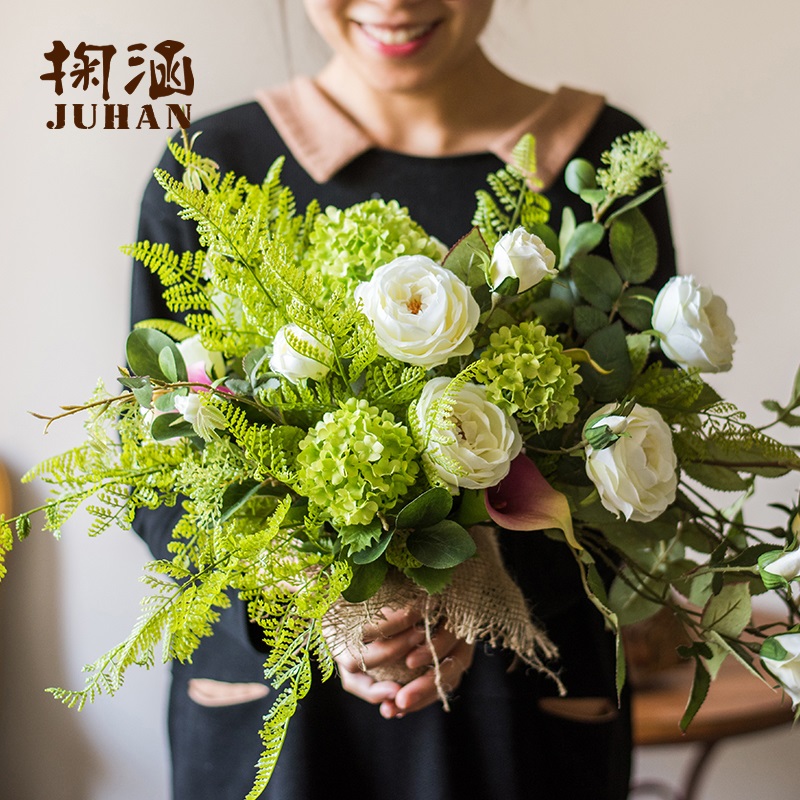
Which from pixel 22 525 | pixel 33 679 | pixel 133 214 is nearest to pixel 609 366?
pixel 22 525

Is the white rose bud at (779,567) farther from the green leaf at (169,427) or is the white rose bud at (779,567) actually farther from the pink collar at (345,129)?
the pink collar at (345,129)

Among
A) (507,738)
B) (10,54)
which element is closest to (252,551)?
(507,738)

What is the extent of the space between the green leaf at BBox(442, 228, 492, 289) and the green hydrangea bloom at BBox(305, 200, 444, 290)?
3 centimetres

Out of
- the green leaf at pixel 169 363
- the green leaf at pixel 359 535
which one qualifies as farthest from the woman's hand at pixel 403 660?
the green leaf at pixel 169 363

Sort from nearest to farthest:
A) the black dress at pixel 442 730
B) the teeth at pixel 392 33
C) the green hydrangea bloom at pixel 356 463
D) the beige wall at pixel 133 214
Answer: the green hydrangea bloom at pixel 356 463 → the black dress at pixel 442 730 → the teeth at pixel 392 33 → the beige wall at pixel 133 214

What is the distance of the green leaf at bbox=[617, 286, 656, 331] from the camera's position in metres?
0.59

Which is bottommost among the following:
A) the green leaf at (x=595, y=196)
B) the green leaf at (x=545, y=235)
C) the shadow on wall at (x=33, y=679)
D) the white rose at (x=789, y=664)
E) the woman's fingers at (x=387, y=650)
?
the shadow on wall at (x=33, y=679)

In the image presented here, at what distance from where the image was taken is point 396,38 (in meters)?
0.79

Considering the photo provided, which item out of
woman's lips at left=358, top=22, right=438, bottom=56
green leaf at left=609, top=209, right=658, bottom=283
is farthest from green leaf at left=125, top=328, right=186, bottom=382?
woman's lips at left=358, top=22, right=438, bottom=56

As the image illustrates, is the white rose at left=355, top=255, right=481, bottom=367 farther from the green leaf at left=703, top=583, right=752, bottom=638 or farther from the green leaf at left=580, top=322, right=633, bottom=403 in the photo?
the green leaf at left=703, top=583, right=752, bottom=638

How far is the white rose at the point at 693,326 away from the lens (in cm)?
53

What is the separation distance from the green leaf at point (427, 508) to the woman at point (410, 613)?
0.12 meters

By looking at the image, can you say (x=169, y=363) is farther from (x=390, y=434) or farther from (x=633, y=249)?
(x=633, y=249)

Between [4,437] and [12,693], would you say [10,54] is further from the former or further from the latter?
[12,693]
